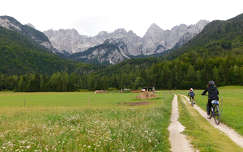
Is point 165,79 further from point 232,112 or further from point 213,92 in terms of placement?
point 213,92

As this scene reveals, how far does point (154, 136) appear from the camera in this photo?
12.0m

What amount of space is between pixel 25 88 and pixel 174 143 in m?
192

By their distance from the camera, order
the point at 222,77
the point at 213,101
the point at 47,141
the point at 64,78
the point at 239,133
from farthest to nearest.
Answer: the point at 64,78 → the point at 222,77 → the point at 213,101 → the point at 239,133 → the point at 47,141

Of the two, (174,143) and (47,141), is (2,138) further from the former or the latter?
(174,143)

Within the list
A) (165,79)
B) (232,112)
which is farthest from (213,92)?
(165,79)

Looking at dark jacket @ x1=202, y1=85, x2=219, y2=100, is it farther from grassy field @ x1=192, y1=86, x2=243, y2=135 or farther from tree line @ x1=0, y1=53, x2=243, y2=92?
tree line @ x1=0, y1=53, x2=243, y2=92

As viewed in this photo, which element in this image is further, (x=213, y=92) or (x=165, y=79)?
(x=165, y=79)

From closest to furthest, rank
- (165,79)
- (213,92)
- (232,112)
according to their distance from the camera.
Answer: (213,92)
(232,112)
(165,79)

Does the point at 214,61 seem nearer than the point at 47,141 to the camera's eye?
No

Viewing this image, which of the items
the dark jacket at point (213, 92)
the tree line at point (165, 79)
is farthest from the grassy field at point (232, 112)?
the tree line at point (165, 79)

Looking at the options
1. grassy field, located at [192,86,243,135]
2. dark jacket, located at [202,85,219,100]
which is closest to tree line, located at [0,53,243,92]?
grassy field, located at [192,86,243,135]

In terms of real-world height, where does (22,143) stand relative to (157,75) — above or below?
below

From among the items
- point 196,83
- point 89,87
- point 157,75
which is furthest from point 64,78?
point 196,83

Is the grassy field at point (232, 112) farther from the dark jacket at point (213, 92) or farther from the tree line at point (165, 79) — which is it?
the tree line at point (165, 79)
